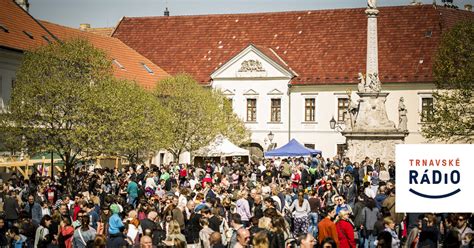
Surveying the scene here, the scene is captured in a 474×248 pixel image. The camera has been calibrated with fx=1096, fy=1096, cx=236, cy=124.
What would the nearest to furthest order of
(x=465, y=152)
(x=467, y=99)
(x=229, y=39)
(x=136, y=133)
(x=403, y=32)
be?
1. (x=465, y=152)
2. (x=136, y=133)
3. (x=467, y=99)
4. (x=403, y=32)
5. (x=229, y=39)

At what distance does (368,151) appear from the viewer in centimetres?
4659

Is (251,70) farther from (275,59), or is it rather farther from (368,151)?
(368,151)

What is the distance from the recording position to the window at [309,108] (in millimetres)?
70156

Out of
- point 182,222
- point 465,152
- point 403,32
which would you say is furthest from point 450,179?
point 403,32

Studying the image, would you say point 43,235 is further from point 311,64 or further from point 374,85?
point 311,64

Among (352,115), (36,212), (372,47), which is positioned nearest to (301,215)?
(36,212)

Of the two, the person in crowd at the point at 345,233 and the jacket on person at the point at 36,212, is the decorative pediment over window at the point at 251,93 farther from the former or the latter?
the person in crowd at the point at 345,233

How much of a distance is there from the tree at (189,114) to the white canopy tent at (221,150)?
81 cm

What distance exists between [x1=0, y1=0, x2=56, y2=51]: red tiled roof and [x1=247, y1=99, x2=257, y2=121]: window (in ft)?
56.3

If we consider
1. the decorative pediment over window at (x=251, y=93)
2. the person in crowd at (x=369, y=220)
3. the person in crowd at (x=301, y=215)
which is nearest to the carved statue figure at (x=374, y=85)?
the person in crowd at (x=301, y=215)

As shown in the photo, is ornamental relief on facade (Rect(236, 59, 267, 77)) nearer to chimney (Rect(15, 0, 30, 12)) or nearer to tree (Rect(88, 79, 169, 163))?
chimney (Rect(15, 0, 30, 12))

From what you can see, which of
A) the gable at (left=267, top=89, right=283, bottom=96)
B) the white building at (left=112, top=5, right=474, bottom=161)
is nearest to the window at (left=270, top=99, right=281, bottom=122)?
the white building at (left=112, top=5, right=474, bottom=161)

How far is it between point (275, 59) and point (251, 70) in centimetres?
183

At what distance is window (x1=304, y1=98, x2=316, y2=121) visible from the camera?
230 ft
